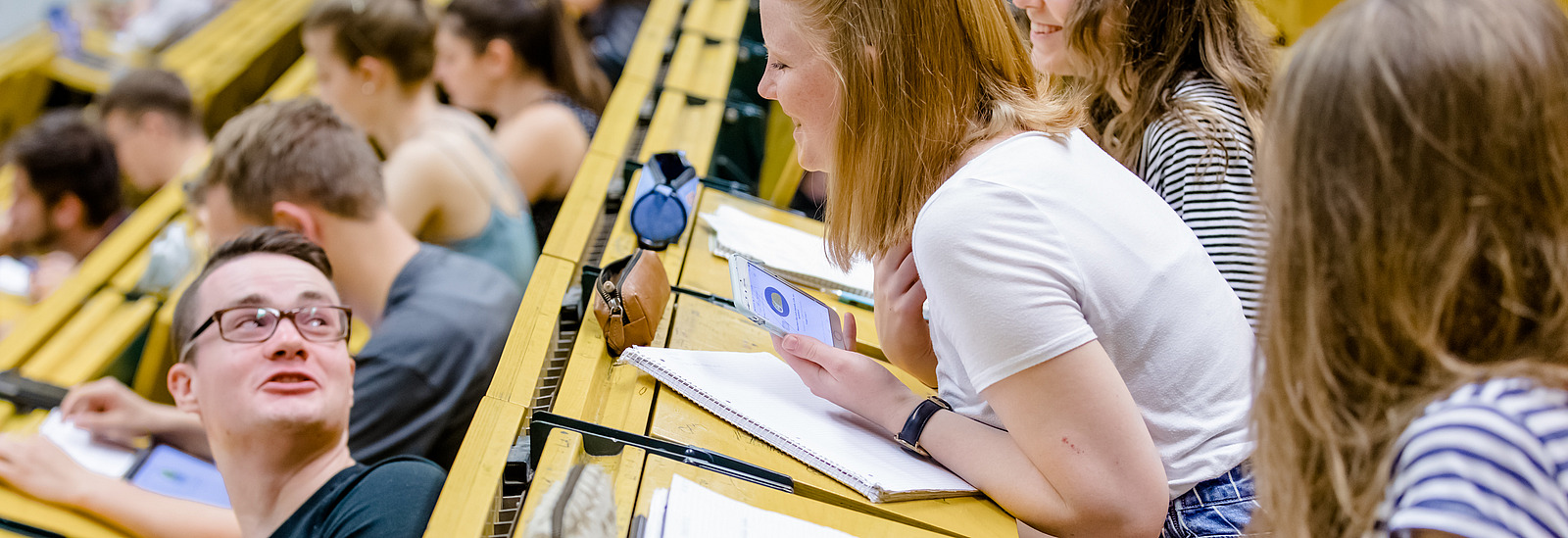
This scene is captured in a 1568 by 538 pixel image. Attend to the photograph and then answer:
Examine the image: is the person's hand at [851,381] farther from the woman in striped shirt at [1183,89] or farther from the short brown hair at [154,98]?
the short brown hair at [154,98]

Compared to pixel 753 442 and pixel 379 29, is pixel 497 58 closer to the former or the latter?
pixel 379 29

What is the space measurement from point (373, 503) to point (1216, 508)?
1073 mm

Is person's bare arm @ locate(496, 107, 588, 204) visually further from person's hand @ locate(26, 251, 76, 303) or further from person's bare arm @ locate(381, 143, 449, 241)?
person's hand @ locate(26, 251, 76, 303)

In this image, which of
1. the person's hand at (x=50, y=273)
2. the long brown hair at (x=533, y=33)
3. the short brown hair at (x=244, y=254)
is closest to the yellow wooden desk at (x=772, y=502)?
the short brown hair at (x=244, y=254)

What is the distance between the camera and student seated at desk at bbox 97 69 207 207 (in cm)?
374

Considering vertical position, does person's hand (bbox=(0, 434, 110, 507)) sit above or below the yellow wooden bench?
above

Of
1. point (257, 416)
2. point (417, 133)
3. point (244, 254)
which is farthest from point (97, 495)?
point (417, 133)

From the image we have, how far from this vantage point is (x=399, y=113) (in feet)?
10.5

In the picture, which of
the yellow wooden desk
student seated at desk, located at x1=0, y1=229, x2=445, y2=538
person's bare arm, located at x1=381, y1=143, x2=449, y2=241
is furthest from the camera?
person's bare arm, located at x1=381, y1=143, x2=449, y2=241

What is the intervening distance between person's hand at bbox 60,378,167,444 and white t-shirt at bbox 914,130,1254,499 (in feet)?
5.67

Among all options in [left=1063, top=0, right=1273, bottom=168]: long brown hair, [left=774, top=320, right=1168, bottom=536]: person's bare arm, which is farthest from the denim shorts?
[left=1063, top=0, right=1273, bottom=168]: long brown hair

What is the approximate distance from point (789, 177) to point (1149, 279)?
145 cm

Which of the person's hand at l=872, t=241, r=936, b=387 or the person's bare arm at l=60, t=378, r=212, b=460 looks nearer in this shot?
the person's hand at l=872, t=241, r=936, b=387

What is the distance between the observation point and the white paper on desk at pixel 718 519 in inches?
38.3
